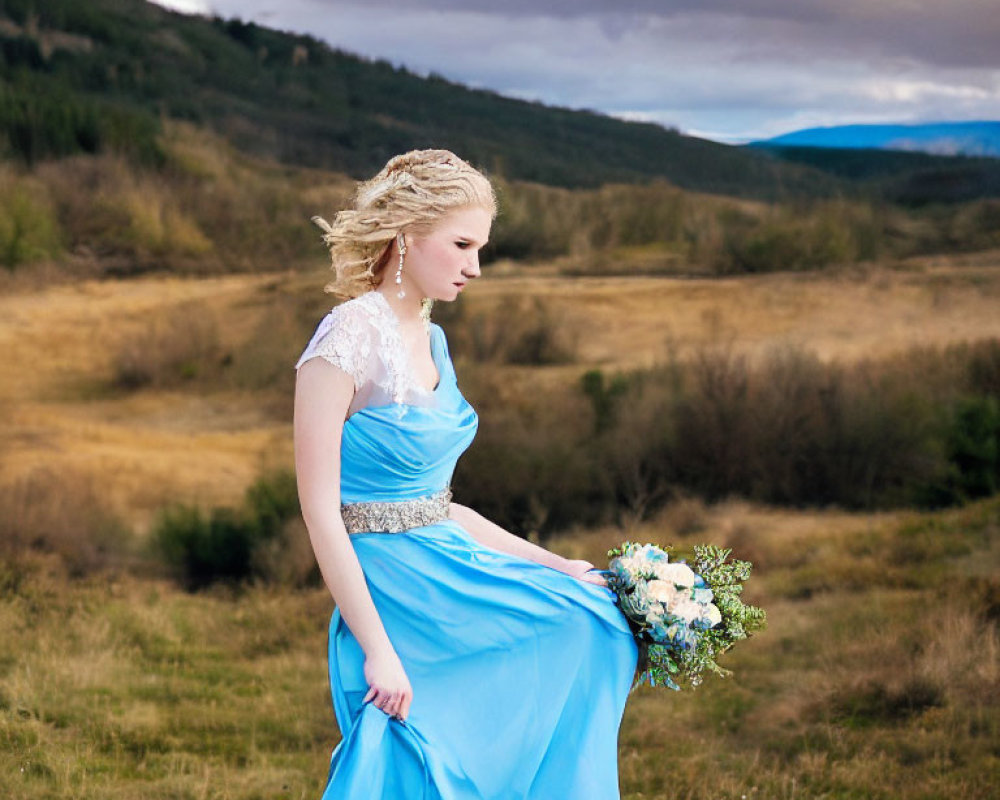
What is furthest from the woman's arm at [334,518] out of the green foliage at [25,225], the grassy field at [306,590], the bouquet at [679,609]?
the green foliage at [25,225]

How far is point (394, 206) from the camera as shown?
2430 mm

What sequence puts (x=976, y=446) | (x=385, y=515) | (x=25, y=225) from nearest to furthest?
(x=385, y=515) < (x=976, y=446) < (x=25, y=225)

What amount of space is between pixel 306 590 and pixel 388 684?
8.00 m

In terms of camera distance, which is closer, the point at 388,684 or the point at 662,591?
the point at 388,684

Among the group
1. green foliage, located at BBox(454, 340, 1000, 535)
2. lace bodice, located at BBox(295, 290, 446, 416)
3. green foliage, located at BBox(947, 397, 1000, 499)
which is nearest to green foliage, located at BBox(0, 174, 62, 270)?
green foliage, located at BBox(454, 340, 1000, 535)

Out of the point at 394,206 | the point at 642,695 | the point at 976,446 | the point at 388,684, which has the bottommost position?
the point at 642,695

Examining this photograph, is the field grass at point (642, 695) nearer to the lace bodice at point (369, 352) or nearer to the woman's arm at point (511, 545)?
the woman's arm at point (511, 545)

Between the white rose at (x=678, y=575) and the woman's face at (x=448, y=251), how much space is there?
694mm

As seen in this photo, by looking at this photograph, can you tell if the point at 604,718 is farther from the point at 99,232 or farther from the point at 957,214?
the point at 99,232

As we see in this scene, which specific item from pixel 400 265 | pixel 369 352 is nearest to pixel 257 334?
pixel 400 265

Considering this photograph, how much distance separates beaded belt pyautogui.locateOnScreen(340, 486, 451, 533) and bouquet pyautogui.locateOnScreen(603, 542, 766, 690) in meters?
0.43

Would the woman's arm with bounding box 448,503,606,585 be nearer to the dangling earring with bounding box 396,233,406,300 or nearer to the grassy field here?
the dangling earring with bounding box 396,233,406,300

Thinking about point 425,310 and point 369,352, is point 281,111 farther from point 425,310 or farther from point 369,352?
point 369,352

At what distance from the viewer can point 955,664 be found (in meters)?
6.86
